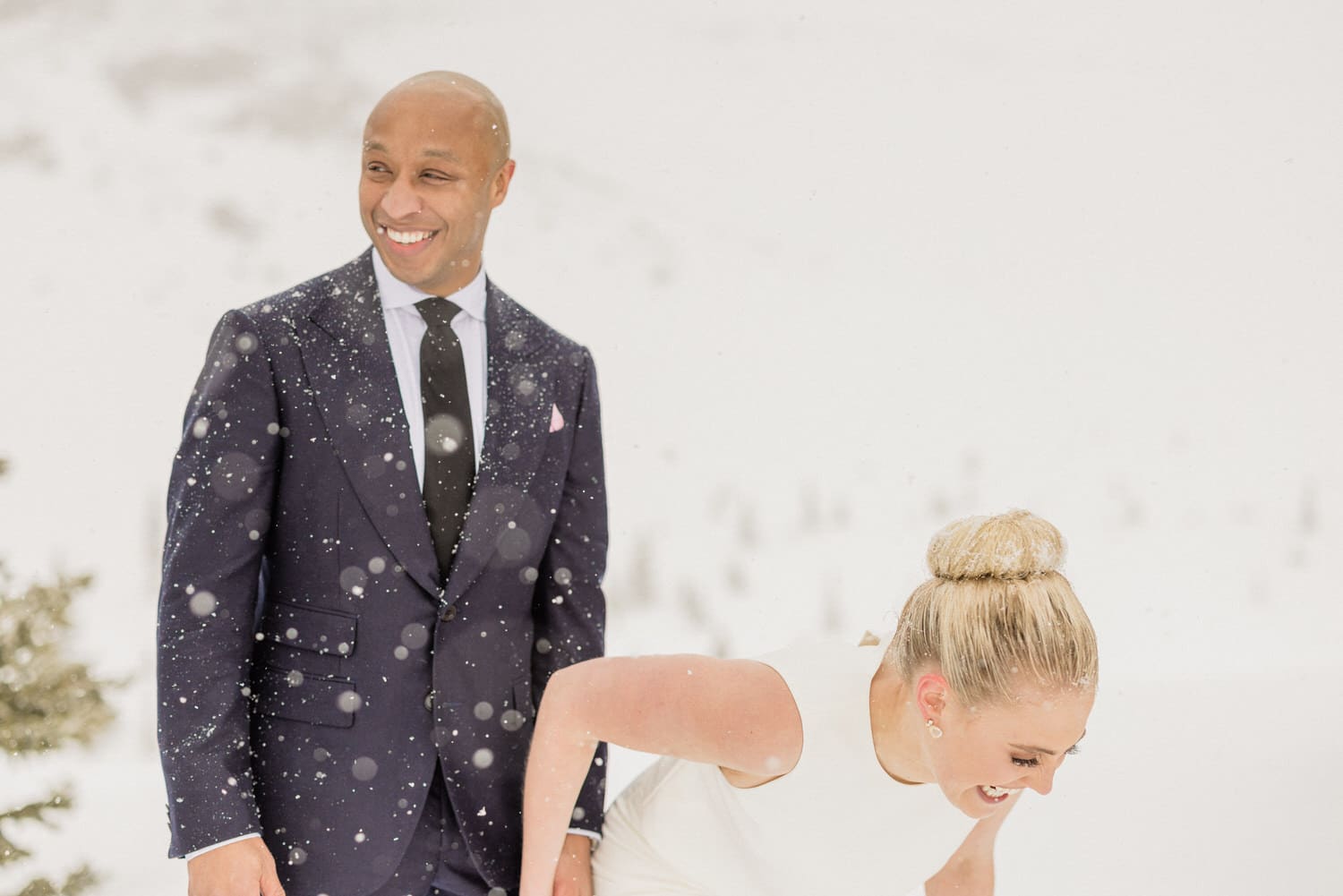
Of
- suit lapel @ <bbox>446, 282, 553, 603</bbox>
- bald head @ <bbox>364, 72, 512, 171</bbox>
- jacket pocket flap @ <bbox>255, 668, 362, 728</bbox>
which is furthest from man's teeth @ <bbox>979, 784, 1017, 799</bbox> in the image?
bald head @ <bbox>364, 72, 512, 171</bbox>

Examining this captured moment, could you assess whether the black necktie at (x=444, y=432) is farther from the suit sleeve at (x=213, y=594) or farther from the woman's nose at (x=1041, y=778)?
the woman's nose at (x=1041, y=778)

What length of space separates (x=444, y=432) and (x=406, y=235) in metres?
0.24

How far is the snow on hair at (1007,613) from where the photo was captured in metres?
1.30

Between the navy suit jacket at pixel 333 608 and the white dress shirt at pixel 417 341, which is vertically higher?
the white dress shirt at pixel 417 341

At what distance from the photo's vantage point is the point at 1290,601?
3.76 m

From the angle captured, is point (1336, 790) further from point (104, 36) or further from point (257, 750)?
point (104, 36)

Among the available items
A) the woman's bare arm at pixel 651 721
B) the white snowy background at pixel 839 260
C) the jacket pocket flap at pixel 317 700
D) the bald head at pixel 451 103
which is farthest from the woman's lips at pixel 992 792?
the white snowy background at pixel 839 260

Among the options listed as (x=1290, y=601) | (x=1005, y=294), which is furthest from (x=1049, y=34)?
(x=1290, y=601)

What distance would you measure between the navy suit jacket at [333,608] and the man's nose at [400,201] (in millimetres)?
94

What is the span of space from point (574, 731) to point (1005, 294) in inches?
98.8

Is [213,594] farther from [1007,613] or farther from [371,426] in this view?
[1007,613]

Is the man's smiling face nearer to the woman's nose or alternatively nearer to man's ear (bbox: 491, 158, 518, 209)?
man's ear (bbox: 491, 158, 518, 209)

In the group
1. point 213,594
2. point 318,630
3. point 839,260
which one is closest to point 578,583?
point 318,630

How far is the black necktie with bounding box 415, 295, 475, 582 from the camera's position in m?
1.49
